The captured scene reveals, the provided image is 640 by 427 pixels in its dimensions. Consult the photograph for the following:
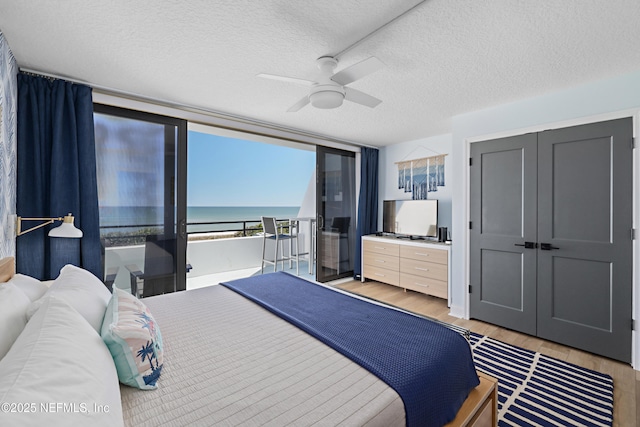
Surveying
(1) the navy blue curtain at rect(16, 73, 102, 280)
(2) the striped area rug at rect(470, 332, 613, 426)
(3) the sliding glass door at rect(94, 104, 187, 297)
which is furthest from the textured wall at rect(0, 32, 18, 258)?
(2) the striped area rug at rect(470, 332, 613, 426)

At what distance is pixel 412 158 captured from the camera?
476 centimetres

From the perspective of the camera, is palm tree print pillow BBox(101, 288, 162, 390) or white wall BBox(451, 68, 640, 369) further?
white wall BBox(451, 68, 640, 369)

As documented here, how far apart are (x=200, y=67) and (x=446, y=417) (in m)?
2.72

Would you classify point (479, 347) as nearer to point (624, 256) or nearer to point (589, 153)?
point (624, 256)

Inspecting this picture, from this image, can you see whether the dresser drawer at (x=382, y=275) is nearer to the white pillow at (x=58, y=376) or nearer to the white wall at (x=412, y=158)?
the white wall at (x=412, y=158)

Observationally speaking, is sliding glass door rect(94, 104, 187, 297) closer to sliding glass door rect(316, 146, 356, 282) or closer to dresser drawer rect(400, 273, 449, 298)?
sliding glass door rect(316, 146, 356, 282)

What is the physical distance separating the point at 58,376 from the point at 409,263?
4036 millimetres

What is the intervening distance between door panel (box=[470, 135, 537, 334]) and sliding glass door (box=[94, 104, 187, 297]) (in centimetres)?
334

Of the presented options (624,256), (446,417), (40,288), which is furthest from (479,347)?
(40,288)

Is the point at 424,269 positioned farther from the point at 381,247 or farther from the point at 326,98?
the point at 326,98

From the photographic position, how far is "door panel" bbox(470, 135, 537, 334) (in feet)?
9.64

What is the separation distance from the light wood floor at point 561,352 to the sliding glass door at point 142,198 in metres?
2.80

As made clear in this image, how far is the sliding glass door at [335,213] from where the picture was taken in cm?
470

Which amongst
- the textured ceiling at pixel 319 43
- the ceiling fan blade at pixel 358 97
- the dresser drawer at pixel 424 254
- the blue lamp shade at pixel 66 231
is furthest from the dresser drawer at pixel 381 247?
the blue lamp shade at pixel 66 231
